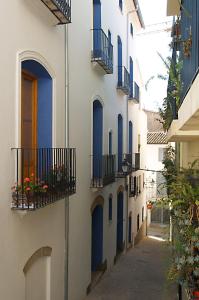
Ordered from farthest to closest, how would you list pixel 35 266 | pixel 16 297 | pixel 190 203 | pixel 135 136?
pixel 135 136, pixel 35 266, pixel 16 297, pixel 190 203

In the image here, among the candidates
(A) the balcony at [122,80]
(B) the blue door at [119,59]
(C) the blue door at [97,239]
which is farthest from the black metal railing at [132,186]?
(C) the blue door at [97,239]

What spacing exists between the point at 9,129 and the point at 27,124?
1456 mm

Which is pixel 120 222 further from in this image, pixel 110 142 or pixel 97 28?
pixel 97 28

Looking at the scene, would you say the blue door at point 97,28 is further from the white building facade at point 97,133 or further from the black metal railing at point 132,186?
the black metal railing at point 132,186

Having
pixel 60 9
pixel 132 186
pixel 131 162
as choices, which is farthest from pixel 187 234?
pixel 132 186

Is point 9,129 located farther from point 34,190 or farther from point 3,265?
point 3,265

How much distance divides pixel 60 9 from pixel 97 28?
509cm

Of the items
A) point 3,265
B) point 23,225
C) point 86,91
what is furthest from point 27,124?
point 86,91

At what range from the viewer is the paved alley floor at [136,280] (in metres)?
11.4

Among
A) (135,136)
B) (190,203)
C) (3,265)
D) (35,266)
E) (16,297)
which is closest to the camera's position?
(190,203)

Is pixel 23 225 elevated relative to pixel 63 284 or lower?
elevated

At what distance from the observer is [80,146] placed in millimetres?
10547

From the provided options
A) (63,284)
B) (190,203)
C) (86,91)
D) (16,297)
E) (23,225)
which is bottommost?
(63,284)

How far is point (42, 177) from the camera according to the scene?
7.29 m
